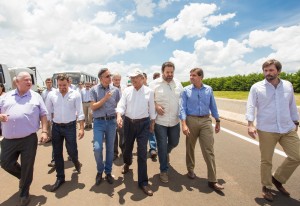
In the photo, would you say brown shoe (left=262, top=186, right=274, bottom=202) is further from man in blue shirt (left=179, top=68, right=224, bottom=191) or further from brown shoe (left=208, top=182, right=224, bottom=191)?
man in blue shirt (left=179, top=68, right=224, bottom=191)

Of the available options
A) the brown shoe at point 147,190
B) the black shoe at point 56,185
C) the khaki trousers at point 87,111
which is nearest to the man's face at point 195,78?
the brown shoe at point 147,190

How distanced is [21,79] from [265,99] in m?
3.97

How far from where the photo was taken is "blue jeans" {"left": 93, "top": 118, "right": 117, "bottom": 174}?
17.0 feet

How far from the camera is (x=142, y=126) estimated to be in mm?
4992

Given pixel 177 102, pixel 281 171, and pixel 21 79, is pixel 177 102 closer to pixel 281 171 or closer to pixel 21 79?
pixel 281 171

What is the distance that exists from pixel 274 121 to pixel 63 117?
151 inches

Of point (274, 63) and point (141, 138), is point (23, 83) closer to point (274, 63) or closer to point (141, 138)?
point (141, 138)

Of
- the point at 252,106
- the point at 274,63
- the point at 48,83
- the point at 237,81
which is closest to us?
the point at 274,63

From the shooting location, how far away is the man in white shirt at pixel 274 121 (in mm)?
4316

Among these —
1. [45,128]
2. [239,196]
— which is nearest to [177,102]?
[239,196]

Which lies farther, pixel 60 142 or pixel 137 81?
pixel 60 142

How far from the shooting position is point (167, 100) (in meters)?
5.30

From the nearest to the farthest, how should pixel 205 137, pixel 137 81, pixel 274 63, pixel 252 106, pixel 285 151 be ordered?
pixel 274 63
pixel 285 151
pixel 252 106
pixel 137 81
pixel 205 137

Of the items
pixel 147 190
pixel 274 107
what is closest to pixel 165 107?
pixel 147 190
